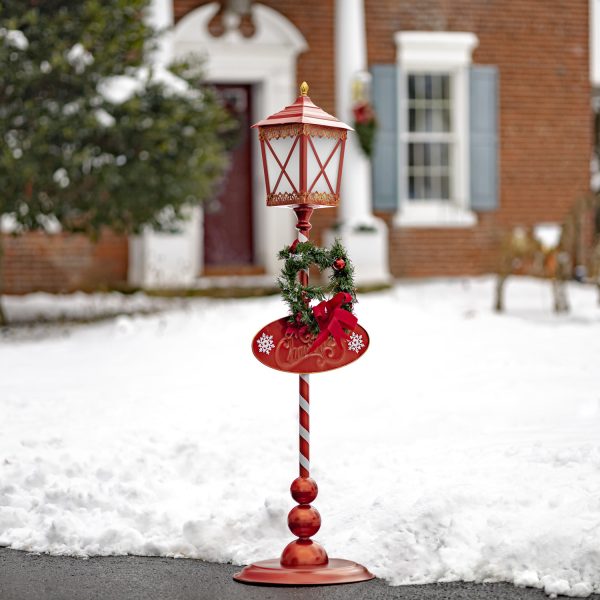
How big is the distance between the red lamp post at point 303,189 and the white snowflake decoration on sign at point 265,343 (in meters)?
0.20

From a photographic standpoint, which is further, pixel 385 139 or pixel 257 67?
pixel 385 139

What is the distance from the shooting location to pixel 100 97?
11.8 meters

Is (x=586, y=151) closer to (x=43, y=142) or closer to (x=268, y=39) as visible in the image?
(x=268, y=39)

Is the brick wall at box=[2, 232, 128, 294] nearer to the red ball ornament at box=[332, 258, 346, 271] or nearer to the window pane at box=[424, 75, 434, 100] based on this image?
the window pane at box=[424, 75, 434, 100]

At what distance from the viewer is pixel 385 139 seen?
15.9 metres

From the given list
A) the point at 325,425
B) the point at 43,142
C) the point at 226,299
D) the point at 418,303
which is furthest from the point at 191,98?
the point at 325,425

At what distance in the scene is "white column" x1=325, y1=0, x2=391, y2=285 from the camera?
14820mm

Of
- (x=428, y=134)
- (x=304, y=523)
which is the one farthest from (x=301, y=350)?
(x=428, y=134)

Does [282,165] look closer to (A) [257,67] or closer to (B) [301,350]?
(B) [301,350]

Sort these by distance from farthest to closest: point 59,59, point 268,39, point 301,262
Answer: point 268,39
point 59,59
point 301,262

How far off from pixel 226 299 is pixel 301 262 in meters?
8.60

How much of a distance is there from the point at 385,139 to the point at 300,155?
1068cm

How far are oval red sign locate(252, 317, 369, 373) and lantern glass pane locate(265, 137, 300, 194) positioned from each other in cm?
64

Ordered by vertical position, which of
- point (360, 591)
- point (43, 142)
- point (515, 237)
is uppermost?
point (43, 142)
